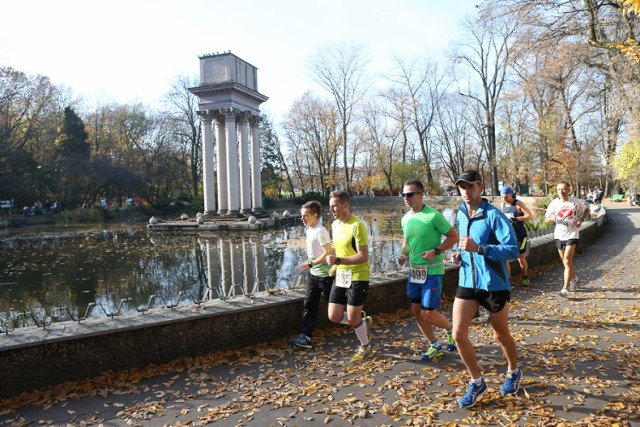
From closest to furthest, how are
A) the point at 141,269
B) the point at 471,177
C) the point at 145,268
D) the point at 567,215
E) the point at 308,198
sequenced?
1. the point at 471,177
2. the point at 567,215
3. the point at 141,269
4. the point at 145,268
5. the point at 308,198

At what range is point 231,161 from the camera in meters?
32.8

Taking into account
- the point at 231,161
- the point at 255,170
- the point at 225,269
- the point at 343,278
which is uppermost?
the point at 231,161

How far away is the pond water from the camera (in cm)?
945

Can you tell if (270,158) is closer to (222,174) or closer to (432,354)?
(222,174)

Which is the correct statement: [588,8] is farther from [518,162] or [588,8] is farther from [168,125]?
[168,125]

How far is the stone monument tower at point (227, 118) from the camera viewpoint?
107 feet

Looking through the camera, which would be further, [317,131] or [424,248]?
[317,131]

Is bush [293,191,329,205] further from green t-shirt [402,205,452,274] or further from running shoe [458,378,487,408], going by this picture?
running shoe [458,378,487,408]

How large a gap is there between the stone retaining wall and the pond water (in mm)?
357

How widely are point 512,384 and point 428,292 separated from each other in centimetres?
115

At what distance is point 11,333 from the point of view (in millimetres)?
4555

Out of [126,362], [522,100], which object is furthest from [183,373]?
[522,100]

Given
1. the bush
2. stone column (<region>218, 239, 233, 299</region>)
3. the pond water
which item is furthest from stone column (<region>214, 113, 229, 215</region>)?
the bush

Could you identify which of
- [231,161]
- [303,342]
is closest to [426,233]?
[303,342]
